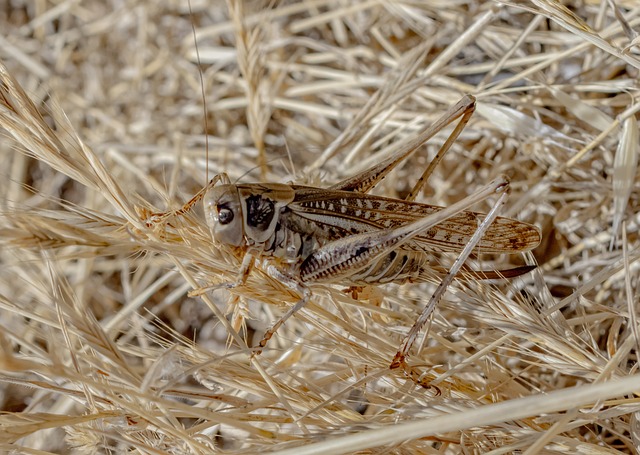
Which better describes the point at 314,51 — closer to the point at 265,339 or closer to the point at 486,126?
the point at 486,126

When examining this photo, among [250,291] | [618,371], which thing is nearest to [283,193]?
[250,291]

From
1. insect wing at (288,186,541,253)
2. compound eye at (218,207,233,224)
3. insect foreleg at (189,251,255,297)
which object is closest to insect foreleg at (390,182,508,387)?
insect wing at (288,186,541,253)

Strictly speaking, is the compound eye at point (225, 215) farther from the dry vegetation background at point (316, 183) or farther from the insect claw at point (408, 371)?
the insect claw at point (408, 371)

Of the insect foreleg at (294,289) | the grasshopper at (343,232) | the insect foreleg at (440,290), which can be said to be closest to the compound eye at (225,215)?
the grasshopper at (343,232)

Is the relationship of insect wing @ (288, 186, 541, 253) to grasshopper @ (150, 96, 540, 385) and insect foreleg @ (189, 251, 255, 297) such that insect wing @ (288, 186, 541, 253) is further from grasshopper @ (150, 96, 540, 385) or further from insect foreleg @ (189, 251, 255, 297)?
insect foreleg @ (189, 251, 255, 297)

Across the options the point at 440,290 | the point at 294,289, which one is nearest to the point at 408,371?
the point at 440,290

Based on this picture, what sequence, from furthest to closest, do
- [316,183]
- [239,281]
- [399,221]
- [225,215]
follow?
[316,183], [399,221], [225,215], [239,281]

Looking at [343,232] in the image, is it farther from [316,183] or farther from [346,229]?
[316,183]
